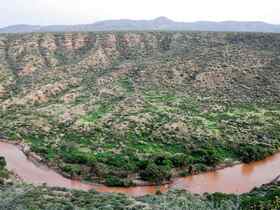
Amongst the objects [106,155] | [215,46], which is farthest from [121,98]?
[215,46]

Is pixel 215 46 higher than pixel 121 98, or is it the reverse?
pixel 215 46

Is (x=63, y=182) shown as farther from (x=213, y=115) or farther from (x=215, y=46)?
(x=215, y=46)

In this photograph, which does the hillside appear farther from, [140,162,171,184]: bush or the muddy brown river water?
the muddy brown river water

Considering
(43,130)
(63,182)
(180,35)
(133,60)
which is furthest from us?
(180,35)

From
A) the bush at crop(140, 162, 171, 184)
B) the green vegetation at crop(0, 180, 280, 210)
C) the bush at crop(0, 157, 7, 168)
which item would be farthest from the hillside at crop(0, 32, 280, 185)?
the green vegetation at crop(0, 180, 280, 210)

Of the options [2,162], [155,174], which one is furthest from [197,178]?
[2,162]

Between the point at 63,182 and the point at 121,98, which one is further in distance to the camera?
the point at 121,98
